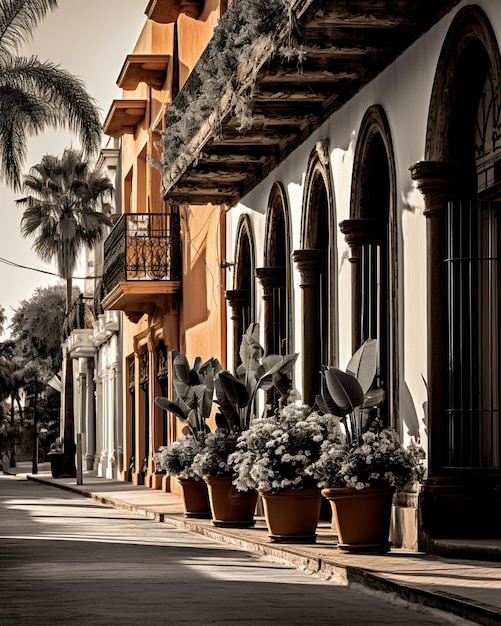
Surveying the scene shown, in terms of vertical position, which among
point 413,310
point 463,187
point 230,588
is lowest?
point 230,588

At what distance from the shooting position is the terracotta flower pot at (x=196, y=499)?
20.2 meters

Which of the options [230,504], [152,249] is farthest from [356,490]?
[152,249]

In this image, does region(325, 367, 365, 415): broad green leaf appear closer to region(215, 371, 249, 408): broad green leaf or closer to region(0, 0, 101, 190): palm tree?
region(215, 371, 249, 408): broad green leaf

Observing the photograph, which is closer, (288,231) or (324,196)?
(324,196)

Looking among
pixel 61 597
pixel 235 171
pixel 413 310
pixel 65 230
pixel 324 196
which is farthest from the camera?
pixel 65 230

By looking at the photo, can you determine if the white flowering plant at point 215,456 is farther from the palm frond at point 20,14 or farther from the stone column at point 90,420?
the stone column at point 90,420

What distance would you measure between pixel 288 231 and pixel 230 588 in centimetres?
962

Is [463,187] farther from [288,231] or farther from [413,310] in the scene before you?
[288,231]

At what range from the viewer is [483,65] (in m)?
13.3

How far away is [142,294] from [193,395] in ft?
36.0

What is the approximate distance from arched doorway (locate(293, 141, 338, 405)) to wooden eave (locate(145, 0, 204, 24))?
9.07m

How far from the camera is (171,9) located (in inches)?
1115

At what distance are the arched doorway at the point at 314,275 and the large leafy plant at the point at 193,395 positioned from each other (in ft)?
5.25

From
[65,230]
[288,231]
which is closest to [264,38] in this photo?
[288,231]
